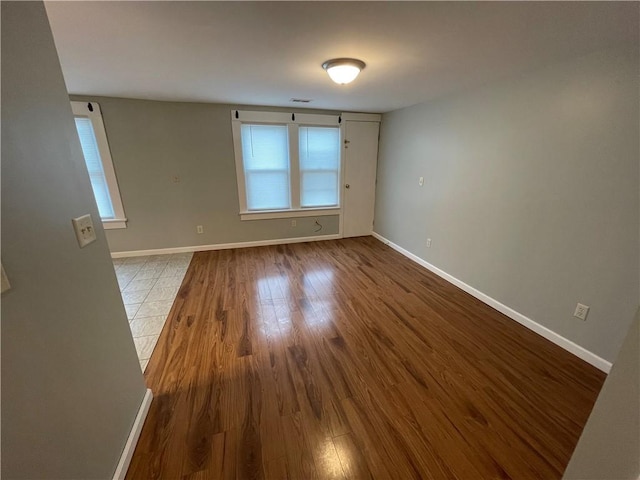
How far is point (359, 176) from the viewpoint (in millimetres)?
4438

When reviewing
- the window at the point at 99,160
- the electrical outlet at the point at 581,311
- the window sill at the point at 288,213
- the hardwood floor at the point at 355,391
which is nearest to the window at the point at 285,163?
the window sill at the point at 288,213

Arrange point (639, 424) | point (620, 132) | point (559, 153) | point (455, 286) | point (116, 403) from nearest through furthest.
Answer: point (639, 424), point (116, 403), point (620, 132), point (559, 153), point (455, 286)

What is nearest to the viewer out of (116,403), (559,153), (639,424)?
(639,424)

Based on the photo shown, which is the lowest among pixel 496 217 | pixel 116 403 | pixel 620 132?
pixel 116 403

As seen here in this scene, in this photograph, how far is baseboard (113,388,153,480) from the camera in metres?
1.13

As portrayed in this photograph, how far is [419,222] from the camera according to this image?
354 cm

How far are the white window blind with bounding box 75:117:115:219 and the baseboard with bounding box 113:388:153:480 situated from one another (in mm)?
2789

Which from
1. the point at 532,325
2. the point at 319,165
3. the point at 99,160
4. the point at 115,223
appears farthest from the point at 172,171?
the point at 532,325

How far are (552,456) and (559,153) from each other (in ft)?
6.46

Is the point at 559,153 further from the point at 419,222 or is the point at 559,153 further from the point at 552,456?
the point at 552,456

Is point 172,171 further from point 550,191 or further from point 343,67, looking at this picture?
point 550,191

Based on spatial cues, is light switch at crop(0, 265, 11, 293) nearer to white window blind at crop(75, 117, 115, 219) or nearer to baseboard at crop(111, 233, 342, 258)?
white window blind at crop(75, 117, 115, 219)

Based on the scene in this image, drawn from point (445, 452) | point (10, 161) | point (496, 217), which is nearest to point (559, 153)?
point (496, 217)

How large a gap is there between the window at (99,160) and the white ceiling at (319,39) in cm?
79
